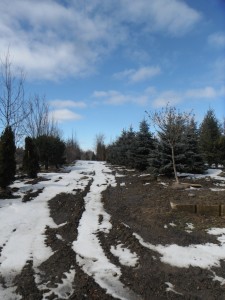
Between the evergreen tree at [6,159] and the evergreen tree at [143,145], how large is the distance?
34.1 feet

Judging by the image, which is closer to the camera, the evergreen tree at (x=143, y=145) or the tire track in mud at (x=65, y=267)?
the tire track in mud at (x=65, y=267)

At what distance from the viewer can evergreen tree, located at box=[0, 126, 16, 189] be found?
13.5 m

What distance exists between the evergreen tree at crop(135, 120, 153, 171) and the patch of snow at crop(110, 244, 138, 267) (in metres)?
15.9

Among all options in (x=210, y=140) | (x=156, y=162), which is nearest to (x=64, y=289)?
(x=156, y=162)

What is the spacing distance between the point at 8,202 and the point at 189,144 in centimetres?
1140

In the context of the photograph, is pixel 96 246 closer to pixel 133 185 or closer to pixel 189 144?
pixel 133 185

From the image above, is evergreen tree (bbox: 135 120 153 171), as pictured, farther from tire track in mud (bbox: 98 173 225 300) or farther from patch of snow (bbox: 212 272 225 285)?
patch of snow (bbox: 212 272 225 285)

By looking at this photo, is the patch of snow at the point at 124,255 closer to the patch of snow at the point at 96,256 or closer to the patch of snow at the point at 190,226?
the patch of snow at the point at 96,256

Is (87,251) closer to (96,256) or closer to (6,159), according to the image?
(96,256)

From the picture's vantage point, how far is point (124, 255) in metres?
6.32

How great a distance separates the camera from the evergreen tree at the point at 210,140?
2455 cm

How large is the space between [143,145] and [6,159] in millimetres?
11299

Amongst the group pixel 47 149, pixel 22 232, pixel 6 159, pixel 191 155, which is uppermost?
pixel 47 149

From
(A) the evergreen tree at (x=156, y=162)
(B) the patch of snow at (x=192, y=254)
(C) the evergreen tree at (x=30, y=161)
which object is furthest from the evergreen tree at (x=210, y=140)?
(B) the patch of snow at (x=192, y=254)
